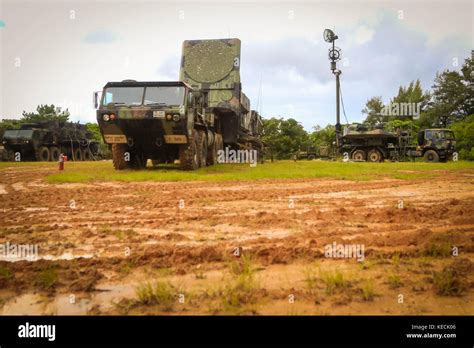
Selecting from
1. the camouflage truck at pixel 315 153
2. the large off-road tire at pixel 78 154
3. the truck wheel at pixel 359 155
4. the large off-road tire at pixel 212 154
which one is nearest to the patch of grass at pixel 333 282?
the large off-road tire at pixel 212 154

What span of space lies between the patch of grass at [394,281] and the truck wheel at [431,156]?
69.8ft

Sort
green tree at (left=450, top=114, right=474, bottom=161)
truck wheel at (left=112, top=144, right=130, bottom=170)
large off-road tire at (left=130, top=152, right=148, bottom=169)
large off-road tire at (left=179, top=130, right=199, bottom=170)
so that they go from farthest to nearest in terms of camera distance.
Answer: green tree at (left=450, top=114, right=474, bottom=161)
large off-road tire at (left=130, top=152, right=148, bottom=169)
truck wheel at (left=112, top=144, right=130, bottom=170)
large off-road tire at (left=179, top=130, right=199, bottom=170)

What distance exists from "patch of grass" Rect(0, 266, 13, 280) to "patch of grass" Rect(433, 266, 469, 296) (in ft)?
8.53

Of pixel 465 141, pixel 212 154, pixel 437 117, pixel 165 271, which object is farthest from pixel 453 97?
pixel 165 271

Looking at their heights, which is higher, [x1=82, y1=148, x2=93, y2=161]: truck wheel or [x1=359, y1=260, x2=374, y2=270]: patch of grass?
[x1=82, y1=148, x2=93, y2=161]: truck wheel

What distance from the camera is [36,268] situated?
2768mm

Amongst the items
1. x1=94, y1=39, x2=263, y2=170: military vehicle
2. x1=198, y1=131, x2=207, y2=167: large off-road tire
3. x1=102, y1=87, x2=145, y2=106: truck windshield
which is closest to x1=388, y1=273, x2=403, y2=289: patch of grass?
x1=94, y1=39, x2=263, y2=170: military vehicle

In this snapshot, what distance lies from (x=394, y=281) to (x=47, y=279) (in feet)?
6.92

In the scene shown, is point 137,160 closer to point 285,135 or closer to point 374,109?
point 285,135

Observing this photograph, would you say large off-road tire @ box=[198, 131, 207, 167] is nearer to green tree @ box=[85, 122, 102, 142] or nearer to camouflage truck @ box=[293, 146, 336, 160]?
camouflage truck @ box=[293, 146, 336, 160]

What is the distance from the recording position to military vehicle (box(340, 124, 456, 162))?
71.0 feet

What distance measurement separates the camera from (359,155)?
22750 millimetres

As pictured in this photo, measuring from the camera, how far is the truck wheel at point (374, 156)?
73.2 ft

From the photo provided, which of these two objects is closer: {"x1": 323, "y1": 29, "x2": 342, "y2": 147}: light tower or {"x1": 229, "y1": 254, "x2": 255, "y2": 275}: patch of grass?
{"x1": 229, "y1": 254, "x2": 255, "y2": 275}: patch of grass
